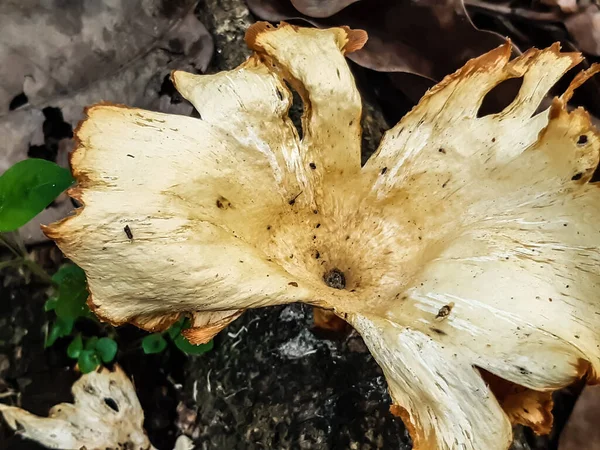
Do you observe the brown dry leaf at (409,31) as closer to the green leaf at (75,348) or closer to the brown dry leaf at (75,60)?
the brown dry leaf at (75,60)

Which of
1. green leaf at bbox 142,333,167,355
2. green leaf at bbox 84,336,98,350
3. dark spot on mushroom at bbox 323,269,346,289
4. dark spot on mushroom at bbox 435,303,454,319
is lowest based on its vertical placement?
green leaf at bbox 84,336,98,350

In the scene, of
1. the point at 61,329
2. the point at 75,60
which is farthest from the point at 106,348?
the point at 75,60

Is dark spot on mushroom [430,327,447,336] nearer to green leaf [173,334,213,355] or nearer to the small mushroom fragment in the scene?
green leaf [173,334,213,355]

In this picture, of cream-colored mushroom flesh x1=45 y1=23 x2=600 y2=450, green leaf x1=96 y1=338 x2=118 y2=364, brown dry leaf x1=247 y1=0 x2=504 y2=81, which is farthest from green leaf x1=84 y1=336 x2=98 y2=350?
brown dry leaf x1=247 y1=0 x2=504 y2=81

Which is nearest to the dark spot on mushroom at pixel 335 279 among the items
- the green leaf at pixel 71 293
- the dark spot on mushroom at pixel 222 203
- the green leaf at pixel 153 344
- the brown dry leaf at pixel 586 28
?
the dark spot on mushroom at pixel 222 203

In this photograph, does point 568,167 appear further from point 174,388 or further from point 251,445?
point 174,388

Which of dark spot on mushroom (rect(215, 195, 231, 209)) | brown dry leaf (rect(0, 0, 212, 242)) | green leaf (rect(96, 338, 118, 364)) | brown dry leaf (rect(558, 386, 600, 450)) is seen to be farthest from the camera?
brown dry leaf (rect(0, 0, 212, 242))

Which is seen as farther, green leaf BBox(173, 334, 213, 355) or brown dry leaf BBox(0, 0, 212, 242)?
brown dry leaf BBox(0, 0, 212, 242)

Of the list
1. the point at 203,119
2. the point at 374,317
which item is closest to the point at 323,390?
the point at 374,317
